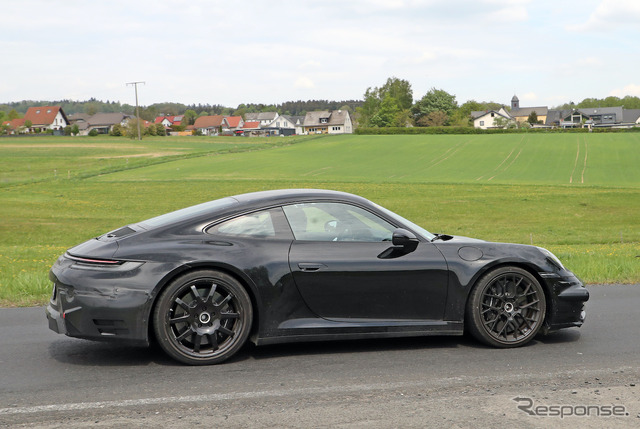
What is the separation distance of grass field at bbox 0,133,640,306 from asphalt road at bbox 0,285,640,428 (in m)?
3.26

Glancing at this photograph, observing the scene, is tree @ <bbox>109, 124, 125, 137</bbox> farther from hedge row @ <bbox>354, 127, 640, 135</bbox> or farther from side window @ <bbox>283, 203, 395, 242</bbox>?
side window @ <bbox>283, 203, 395, 242</bbox>

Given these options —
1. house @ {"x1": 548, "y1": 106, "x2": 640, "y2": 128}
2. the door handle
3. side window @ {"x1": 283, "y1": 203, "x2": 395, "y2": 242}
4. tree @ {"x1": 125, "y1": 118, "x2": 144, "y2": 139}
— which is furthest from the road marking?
house @ {"x1": 548, "y1": 106, "x2": 640, "y2": 128}

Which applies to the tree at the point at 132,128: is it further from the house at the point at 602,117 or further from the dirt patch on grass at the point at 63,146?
the house at the point at 602,117

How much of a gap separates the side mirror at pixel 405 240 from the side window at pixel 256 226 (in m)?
0.85

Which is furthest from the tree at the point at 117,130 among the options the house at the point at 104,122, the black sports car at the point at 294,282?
the black sports car at the point at 294,282

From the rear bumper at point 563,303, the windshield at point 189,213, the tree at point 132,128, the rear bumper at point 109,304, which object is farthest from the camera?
the tree at point 132,128

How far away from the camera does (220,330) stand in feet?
16.7

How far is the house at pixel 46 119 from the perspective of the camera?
172m

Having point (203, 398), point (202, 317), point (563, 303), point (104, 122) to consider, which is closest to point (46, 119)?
point (104, 122)

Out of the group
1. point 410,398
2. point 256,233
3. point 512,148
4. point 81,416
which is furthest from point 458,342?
point 512,148

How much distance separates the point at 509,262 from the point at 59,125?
18604cm

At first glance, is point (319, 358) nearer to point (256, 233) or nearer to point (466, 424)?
point (256, 233)

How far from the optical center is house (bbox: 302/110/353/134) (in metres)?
194

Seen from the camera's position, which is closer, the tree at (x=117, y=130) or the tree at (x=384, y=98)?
the tree at (x=117, y=130)
